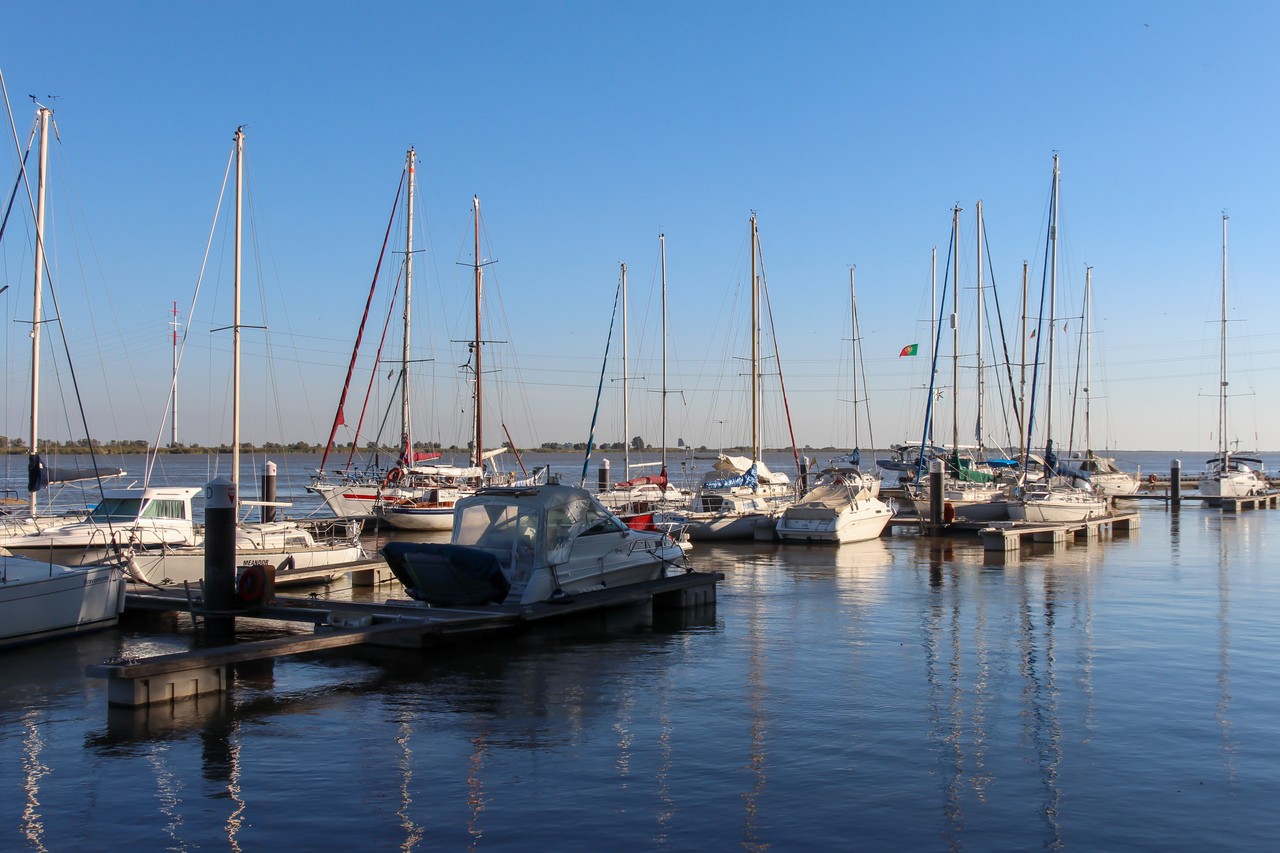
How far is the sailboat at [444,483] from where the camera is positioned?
39.9 metres

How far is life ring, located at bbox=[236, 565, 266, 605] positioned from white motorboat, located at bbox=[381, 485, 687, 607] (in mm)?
2035

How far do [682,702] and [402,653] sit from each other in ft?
16.7

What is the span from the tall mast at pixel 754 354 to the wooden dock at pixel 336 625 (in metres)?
21.4

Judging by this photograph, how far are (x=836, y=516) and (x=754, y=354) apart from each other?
1006 cm

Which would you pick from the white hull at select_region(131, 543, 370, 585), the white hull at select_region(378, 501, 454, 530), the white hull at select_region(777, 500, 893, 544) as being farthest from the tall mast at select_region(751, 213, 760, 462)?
the white hull at select_region(131, 543, 370, 585)

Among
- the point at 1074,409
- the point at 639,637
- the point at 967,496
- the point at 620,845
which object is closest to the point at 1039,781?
the point at 620,845

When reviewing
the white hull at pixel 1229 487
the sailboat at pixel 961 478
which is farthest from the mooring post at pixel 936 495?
the white hull at pixel 1229 487

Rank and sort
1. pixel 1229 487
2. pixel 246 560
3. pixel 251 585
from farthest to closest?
1. pixel 1229 487
2. pixel 246 560
3. pixel 251 585

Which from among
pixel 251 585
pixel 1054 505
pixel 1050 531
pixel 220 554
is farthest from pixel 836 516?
pixel 220 554

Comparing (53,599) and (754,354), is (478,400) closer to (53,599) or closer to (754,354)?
(754,354)

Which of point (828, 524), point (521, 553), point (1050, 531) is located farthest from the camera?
point (1050, 531)

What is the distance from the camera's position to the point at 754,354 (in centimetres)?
4359

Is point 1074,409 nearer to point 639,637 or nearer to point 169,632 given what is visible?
point 639,637

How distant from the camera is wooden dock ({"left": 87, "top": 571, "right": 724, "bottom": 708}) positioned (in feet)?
42.1
